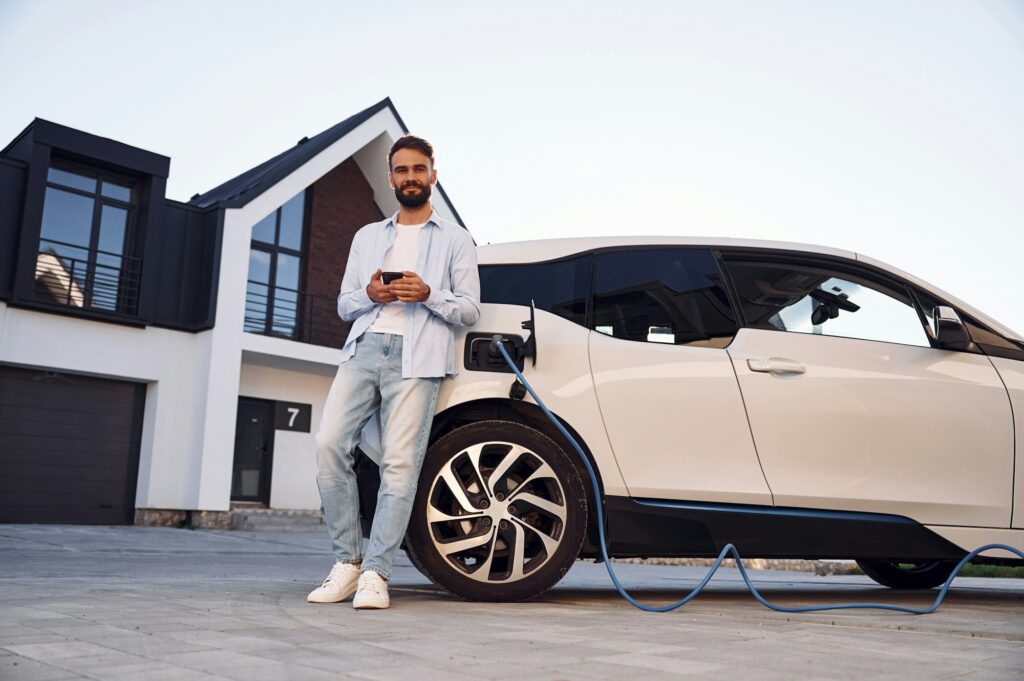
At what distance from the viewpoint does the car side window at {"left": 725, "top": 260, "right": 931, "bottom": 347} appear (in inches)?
171

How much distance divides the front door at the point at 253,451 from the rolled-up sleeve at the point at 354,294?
47.9 ft

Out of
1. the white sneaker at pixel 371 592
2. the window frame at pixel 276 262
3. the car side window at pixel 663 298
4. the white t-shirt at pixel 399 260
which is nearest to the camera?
the white sneaker at pixel 371 592

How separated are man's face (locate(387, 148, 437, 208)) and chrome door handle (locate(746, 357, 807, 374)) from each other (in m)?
1.68

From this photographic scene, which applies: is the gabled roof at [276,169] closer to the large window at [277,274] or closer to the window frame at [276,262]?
the window frame at [276,262]

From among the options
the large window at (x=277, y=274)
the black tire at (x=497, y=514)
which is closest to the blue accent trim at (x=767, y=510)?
the black tire at (x=497, y=514)

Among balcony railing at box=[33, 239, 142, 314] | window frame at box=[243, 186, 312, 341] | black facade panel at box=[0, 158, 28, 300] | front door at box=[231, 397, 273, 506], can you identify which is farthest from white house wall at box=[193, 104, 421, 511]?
black facade panel at box=[0, 158, 28, 300]

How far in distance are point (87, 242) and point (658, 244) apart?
14.3 metres

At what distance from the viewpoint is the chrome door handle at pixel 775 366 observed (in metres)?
4.16

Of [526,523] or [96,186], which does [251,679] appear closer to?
[526,523]

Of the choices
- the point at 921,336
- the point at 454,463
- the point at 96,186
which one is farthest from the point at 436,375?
the point at 96,186

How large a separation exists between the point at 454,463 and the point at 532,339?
65cm

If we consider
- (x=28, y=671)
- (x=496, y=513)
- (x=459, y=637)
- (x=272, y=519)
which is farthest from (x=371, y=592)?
(x=272, y=519)

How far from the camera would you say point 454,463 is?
12.9 ft

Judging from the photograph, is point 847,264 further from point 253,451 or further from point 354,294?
point 253,451
